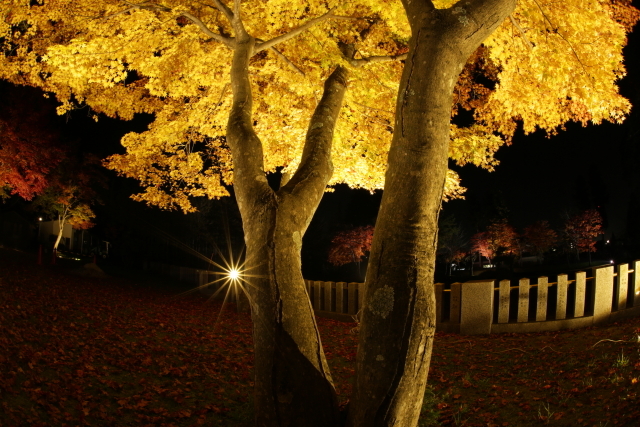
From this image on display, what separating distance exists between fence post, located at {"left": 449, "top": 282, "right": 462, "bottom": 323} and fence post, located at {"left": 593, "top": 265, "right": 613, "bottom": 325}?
108 inches

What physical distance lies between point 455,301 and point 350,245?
32531mm

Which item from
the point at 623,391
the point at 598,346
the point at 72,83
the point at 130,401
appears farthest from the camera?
the point at 72,83

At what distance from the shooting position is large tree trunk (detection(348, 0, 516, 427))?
374cm

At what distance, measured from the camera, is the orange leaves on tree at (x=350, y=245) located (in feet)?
142

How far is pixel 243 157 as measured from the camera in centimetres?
548

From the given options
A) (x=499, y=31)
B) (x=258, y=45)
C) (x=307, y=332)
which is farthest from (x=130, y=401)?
(x=499, y=31)

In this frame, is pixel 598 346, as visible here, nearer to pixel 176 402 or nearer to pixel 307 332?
pixel 307 332

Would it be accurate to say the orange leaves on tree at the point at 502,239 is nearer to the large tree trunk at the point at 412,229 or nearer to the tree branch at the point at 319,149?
the tree branch at the point at 319,149

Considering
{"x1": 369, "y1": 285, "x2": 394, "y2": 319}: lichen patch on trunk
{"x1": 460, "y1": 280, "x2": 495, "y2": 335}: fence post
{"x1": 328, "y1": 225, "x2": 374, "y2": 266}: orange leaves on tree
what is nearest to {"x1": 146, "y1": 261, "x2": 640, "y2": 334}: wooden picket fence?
{"x1": 460, "y1": 280, "x2": 495, "y2": 335}: fence post

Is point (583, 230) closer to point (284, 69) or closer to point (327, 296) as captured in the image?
point (327, 296)

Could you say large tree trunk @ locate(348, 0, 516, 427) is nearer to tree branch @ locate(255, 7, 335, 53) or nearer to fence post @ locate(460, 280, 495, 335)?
tree branch @ locate(255, 7, 335, 53)

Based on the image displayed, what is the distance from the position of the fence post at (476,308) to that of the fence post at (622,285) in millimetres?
2615

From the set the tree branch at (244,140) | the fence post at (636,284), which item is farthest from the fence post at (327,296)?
the tree branch at (244,140)

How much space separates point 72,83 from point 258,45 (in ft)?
15.9
